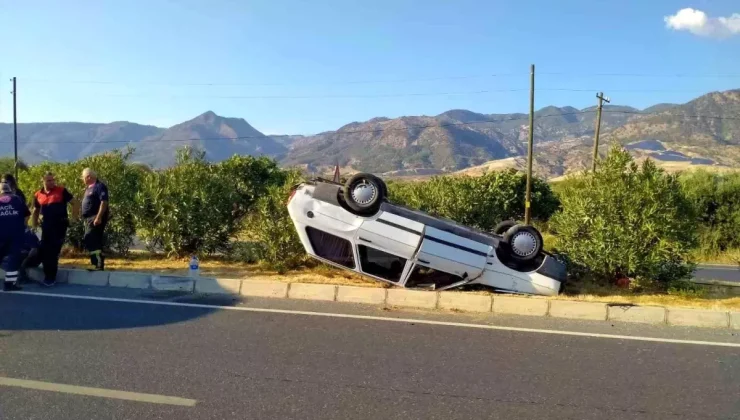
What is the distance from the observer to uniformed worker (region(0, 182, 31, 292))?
808 cm

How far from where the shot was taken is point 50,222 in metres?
8.60

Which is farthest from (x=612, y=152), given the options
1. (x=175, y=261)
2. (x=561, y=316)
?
(x=175, y=261)

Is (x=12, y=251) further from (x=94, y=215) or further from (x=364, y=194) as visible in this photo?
(x=364, y=194)

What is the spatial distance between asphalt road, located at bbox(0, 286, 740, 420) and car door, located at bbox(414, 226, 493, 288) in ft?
2.78

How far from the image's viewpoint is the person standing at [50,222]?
27.9ft

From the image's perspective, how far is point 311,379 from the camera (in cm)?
474

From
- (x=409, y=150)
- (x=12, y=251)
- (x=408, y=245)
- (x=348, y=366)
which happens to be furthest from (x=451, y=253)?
(x=409, y=150)

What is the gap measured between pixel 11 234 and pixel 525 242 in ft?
23.3

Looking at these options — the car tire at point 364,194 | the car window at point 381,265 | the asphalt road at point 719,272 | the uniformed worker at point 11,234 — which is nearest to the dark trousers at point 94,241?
the uniformed worker at point 11,234

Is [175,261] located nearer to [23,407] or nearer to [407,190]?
[407,190]

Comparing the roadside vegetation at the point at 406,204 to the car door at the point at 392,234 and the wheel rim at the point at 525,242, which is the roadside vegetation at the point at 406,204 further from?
the car door at the point at 392,234

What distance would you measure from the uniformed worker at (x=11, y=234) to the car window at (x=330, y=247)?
408cm

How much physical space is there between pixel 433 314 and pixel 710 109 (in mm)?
179165

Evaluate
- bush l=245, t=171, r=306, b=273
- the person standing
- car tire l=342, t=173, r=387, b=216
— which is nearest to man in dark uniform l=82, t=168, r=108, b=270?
the person standing
